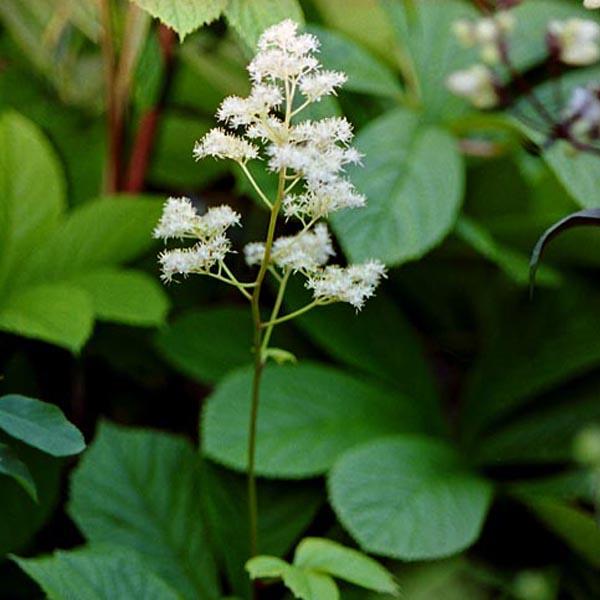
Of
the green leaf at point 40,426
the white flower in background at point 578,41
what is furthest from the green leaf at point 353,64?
the green leaf at point 40,426

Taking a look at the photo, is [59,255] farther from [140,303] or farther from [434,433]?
[434,433]

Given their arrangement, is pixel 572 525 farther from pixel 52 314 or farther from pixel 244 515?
pixel 52 314

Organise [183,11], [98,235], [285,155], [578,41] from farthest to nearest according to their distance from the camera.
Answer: [98,235] → [578,41] → [183,11] → [285,155]

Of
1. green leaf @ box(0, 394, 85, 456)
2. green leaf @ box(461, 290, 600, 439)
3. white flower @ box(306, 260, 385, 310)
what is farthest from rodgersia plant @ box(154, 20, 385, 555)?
green leaf @ box(461, 290, 600, 439)

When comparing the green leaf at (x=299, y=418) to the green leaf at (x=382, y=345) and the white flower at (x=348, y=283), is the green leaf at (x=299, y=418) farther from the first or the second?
the white flower at (x=348, y=283)

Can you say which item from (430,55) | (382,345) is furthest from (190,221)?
(430,55)

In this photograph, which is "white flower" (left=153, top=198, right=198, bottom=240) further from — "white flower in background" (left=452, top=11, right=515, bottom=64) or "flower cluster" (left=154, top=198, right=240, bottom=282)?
"white flower in background" (left=452, top=11, right=515, bottom=64)

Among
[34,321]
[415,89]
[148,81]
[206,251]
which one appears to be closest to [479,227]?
[415,89]
